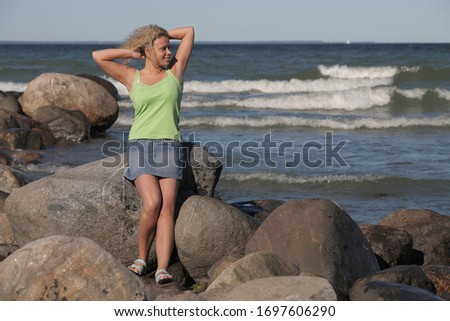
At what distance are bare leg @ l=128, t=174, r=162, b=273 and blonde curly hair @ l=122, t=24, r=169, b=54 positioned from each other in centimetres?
110

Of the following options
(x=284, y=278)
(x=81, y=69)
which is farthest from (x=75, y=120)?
(x=81, y=69)

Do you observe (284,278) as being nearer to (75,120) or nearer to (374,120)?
(75,120)

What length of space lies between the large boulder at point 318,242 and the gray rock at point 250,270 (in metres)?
0.23

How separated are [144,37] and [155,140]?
0.88 meters

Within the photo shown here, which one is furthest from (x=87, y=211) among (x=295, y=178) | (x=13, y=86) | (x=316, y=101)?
(x=13, y=86)

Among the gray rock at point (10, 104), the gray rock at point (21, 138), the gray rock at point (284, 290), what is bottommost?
the gray rock at point (21, 138)

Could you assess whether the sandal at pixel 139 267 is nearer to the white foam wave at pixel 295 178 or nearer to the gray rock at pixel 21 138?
the white foam wave at pixel 295 178

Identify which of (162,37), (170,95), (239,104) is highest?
(162,37)

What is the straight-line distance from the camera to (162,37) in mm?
6547

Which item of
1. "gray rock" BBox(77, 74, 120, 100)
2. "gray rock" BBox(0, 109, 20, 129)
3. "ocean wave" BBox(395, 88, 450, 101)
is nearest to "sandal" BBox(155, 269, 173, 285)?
"gray rock" BBox(0, 109, 20, 129)

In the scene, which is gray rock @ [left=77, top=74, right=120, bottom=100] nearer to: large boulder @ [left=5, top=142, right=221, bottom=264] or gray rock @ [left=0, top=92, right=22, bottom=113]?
gray rock @ [left=0, top=92, right=22, bottom=113]

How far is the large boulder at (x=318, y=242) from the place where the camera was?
6.14 metres

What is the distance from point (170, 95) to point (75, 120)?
991 cm

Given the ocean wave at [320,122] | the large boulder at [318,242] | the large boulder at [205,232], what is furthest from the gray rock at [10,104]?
the large boulder at [318,242]
